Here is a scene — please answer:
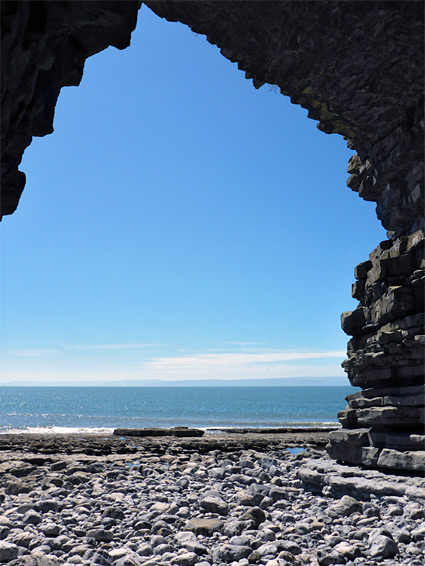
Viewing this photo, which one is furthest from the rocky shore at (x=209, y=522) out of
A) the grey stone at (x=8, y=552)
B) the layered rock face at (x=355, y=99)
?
the layered rock face at (x=355, y=99)

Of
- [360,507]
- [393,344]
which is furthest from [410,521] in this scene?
[393,344]

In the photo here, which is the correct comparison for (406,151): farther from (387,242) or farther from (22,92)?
(22,92)

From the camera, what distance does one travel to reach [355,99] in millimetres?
11211

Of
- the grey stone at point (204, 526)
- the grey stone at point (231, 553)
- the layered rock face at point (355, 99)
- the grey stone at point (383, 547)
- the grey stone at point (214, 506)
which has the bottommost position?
the grey stone at point (214, 506)

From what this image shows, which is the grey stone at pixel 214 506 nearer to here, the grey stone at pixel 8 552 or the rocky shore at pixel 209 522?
the rocky shore at pixel 209 522

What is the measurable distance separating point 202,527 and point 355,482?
4390 mm

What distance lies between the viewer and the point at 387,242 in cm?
1316

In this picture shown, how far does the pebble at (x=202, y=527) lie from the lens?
664 centimetres

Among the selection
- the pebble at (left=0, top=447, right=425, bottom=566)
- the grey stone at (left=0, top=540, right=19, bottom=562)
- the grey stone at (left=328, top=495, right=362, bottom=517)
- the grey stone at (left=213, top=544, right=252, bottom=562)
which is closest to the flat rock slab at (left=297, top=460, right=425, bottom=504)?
the pebble at (left=0, top=447, right=425, bottom=566)

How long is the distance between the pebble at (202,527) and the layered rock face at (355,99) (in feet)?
8.17

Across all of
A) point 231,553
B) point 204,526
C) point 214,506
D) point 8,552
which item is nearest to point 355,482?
point 214,506

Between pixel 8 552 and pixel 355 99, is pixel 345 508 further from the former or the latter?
pixel 355 99

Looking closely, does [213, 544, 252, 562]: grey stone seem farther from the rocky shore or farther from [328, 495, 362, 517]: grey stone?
[328, 495, 362, 517]: grey stone

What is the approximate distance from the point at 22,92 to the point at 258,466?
14648 millimetres
